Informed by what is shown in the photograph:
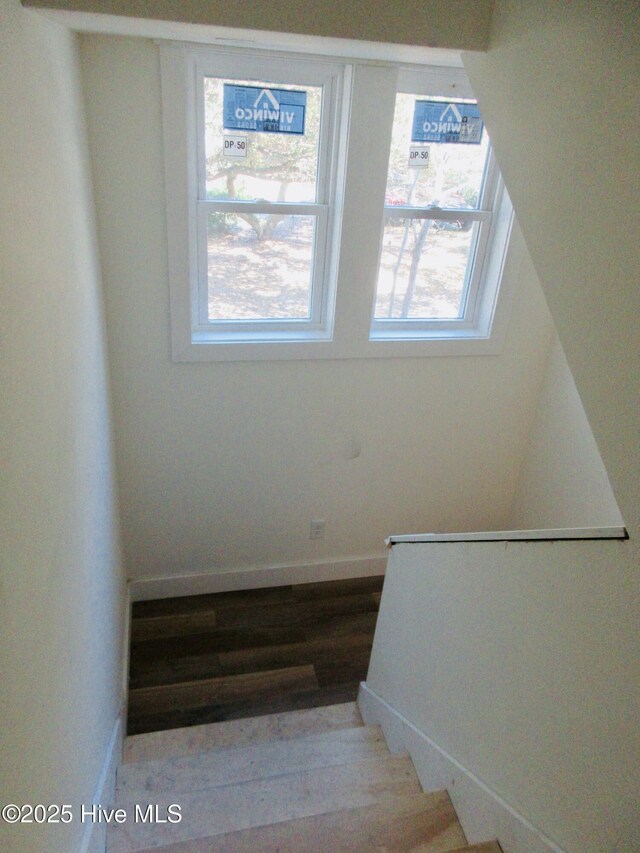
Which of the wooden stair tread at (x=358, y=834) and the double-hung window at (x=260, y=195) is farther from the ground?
the double-hung window at (x=260, y=195)

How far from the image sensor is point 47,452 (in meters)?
1.18

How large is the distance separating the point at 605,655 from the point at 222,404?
6.31 feet

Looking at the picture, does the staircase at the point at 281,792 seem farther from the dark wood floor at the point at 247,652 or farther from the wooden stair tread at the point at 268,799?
the dark wood floor at the point at 247,652

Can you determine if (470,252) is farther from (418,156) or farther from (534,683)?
(534,683)

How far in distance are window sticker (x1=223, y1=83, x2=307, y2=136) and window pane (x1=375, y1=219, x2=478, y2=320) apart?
0.59 metres

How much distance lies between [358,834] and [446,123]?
101 inches

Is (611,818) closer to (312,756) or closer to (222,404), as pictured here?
(312,756)

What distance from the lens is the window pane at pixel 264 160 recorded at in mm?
2234

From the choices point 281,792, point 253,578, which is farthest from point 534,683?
point 253,578

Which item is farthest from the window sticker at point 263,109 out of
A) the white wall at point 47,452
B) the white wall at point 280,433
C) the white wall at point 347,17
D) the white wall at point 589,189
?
the white wall at point 589,189

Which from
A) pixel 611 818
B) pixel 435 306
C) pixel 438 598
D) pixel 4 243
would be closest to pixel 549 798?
pixel 611 818

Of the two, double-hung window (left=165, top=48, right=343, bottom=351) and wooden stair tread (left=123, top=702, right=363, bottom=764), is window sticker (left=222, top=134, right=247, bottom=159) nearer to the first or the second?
double-hung window (left=165, top=48, right=343, bottom=351)

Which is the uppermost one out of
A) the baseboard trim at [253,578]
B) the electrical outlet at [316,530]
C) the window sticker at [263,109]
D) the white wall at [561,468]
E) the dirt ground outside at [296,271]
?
the window sticker at [263,109]

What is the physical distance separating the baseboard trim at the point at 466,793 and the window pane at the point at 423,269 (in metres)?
1.73
